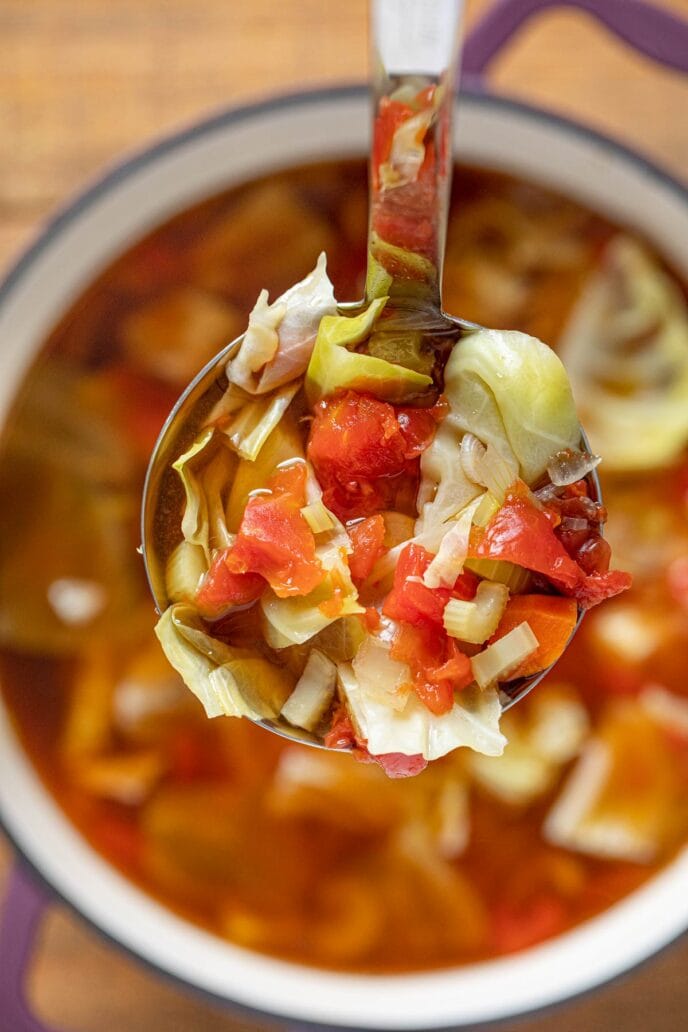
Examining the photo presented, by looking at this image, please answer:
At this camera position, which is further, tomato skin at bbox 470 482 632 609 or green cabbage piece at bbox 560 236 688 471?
green cabbage piece at bbox 560 236 688 471

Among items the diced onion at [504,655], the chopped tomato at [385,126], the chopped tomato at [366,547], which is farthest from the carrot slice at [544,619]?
the chopped tomato at [385,126]

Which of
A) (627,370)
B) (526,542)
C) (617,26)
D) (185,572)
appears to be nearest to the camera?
(526,542)

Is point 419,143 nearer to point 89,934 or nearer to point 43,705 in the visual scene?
point 43,705

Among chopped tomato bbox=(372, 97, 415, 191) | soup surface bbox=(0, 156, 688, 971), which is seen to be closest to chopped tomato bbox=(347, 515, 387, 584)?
chopped tomato bbox=(372, 97, 415, 191)

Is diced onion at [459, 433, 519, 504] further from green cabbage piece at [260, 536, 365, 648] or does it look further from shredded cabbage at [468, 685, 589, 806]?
shredded cabbage at [468, 685, 589, 806]

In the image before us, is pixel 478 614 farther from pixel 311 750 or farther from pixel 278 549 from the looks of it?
pixel 311 750

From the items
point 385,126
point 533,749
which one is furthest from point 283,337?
point 533,749
